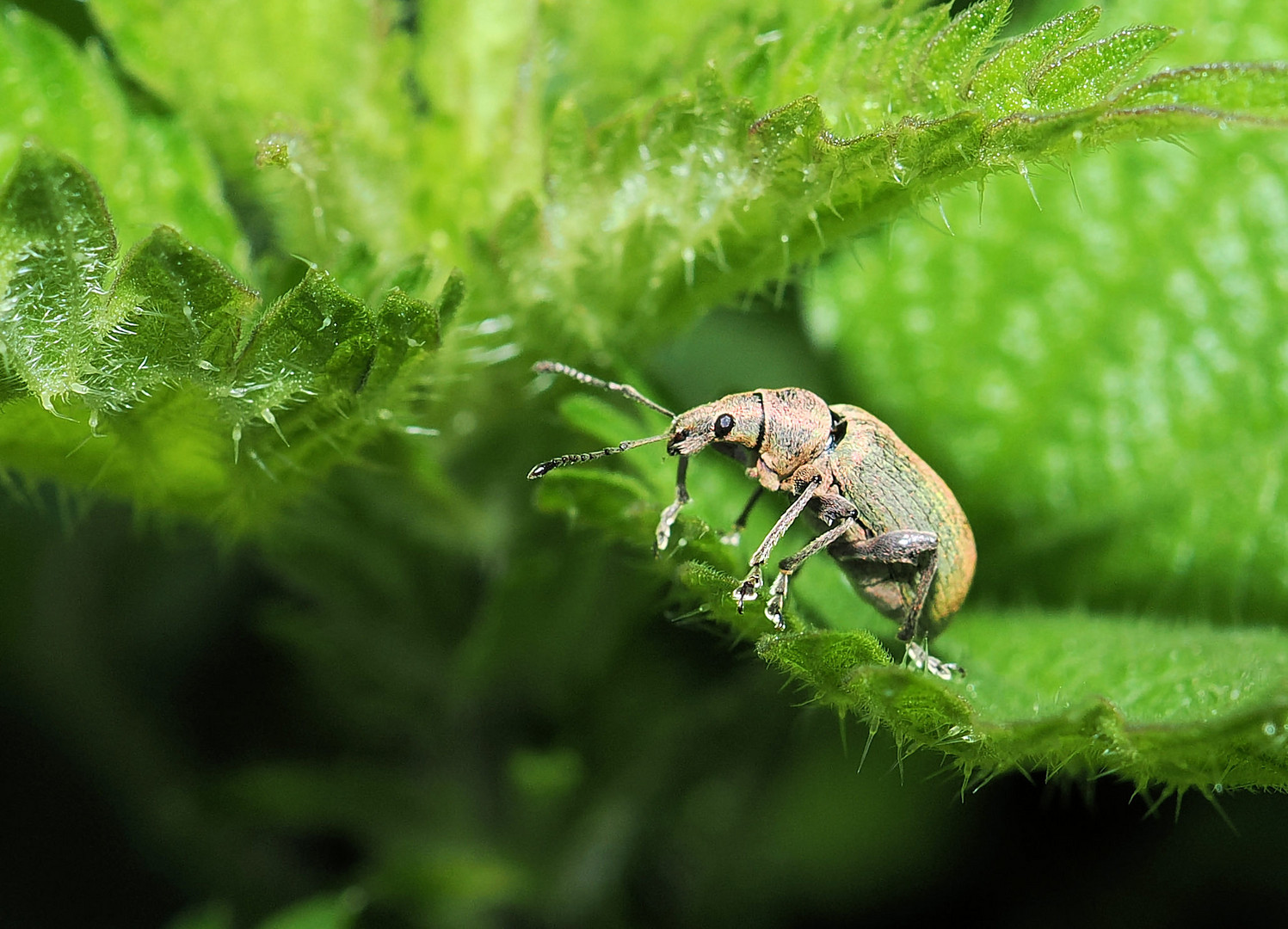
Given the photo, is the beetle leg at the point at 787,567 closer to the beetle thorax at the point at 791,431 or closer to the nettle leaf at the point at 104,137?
the beetle thorax at the point at 791,431

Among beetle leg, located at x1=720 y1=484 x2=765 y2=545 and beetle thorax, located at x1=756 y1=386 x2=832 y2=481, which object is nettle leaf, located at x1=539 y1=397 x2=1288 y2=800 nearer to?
beetle leg, located at x1=720 y1=484 x2=765 y2=545

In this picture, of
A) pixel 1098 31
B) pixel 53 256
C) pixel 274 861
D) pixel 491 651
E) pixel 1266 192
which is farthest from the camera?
pixel 274 861

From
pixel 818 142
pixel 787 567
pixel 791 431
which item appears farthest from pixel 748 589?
pixel 791 431

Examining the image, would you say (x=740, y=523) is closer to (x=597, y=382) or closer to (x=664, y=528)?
(x=597, y=382)

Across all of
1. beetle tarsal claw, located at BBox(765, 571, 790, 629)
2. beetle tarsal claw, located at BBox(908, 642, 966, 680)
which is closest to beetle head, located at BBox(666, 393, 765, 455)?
beetle tarsal claw, located at BBox(765, 571, 790, 629)

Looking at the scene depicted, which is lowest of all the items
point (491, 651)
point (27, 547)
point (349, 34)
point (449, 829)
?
point (449, 829)

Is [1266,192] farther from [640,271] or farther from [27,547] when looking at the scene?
[27,547]

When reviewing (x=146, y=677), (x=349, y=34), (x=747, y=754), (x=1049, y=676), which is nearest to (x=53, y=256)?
(x=349, y=34)
